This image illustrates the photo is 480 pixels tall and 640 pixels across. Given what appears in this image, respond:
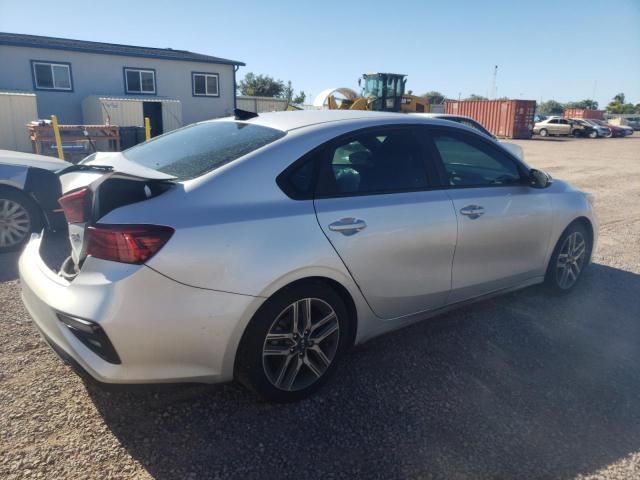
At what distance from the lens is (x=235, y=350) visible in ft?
7.84

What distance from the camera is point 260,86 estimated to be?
5716 centimetres

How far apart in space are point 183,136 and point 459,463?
2.55 metres

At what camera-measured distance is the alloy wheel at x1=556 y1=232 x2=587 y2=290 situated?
4195 millimetres

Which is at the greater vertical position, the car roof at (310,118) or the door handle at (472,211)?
the car roof at (310,118)

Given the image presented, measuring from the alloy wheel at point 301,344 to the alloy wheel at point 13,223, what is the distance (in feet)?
12.9

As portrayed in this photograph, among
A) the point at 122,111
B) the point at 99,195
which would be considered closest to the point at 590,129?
the point at 122,111

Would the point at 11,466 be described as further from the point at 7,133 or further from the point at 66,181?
the point at 7,133

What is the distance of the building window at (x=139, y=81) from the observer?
2117cm

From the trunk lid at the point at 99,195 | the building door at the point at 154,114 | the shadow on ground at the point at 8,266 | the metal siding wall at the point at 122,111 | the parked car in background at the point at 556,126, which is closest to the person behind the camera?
the trunk lid at the point at 99,195

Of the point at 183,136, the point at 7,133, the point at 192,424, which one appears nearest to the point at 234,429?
the point at 192,424

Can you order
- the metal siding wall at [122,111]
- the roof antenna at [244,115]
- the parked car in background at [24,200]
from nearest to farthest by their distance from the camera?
the roof antenna at [244,115] < the parked car in background at [24,200] < the metal siding wall at [122,111]

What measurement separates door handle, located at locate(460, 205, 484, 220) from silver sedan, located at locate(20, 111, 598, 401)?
0.05 feet

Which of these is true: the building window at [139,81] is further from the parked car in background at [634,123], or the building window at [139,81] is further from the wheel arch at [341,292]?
the parked car in background at [634,123]

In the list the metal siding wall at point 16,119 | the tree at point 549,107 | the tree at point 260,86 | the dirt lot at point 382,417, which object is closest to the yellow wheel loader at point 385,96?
the metal siding wall at point 16,119
